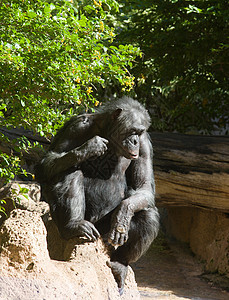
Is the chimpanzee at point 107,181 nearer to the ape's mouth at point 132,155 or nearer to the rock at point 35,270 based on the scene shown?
the ape's mouth at point 132,155

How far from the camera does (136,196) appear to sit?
2.77 meters

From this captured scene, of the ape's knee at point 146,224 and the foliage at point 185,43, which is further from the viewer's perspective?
A: the foliage at point 185,43

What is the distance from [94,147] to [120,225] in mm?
435

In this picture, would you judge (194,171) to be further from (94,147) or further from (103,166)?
(94,147)

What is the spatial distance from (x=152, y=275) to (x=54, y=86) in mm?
2720

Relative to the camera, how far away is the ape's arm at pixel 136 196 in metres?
2.60

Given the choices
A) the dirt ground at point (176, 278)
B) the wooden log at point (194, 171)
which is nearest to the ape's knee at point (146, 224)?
the dirt ground at point (176, 278)

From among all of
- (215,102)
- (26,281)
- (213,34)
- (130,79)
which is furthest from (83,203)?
(215,102)

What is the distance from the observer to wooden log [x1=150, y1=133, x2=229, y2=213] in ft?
16.4

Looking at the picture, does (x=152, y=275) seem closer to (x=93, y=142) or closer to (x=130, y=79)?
(x=130, y=79)

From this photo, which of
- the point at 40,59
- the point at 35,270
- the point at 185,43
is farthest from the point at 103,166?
the point at 185,43

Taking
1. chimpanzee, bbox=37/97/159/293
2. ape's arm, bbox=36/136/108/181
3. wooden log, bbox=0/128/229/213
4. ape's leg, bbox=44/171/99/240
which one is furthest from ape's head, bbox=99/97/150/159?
wooden log, bbox=0/128/229/213

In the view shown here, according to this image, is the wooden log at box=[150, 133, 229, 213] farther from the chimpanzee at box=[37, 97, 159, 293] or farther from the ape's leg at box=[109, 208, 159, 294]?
the ape's leg at box=[109, 208, 159, 294]

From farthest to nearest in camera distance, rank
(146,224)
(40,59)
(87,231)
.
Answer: (40,59)
(146,224)
(87,231)
